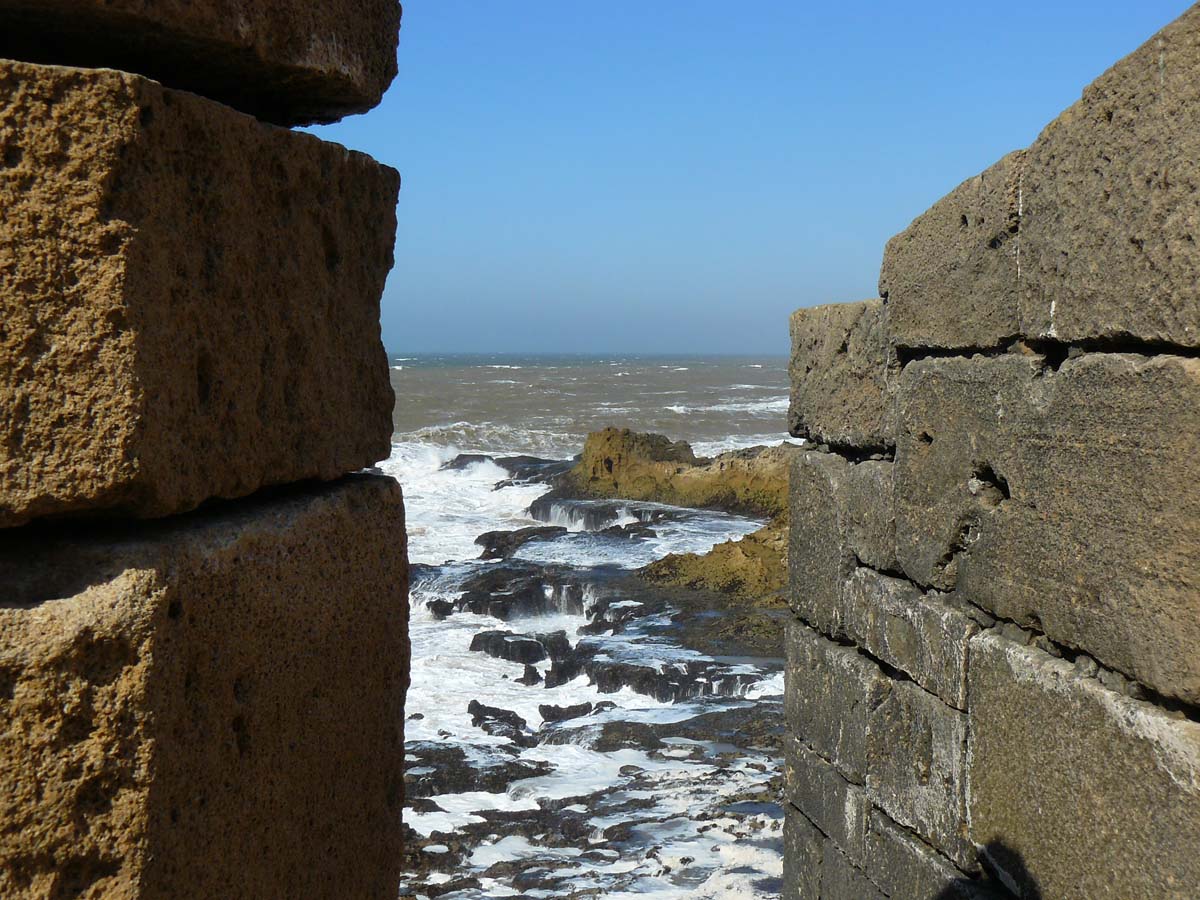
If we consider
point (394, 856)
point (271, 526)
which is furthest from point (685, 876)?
point (271, 526)

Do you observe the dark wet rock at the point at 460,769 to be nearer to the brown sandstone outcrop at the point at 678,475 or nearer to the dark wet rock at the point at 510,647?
the dark wet rock at the point at 510,647

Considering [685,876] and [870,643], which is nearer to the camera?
[870,643]

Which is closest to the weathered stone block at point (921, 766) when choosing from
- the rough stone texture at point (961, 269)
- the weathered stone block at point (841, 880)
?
the weathered stone block at point (841, 880)

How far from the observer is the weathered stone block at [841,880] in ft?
12.3

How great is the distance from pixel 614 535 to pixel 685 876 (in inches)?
380

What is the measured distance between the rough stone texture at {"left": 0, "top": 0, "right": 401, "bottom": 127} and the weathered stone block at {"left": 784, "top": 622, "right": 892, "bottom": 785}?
2.60 metres

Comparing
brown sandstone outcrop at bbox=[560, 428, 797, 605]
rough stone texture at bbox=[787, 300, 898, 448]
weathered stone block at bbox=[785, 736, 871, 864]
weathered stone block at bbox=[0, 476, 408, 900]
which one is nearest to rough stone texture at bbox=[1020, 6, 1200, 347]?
rough stone texture at bbox=[787, 300, 898, 448]

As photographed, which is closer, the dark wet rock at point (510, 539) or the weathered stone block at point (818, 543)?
the weathered stone block at point (818, 543)

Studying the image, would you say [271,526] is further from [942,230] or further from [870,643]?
[870,643]

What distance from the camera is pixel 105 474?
4.12ft

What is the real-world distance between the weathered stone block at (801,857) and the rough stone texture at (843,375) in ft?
4.62

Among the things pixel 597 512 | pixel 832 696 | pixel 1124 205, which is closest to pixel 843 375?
pixel 832 696

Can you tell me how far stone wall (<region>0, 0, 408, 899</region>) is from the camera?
4.02ft

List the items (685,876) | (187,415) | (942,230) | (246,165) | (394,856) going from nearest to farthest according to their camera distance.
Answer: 1. (187,415)
2. (246,165)
3. (394,856)
4. (942,230)
5. (685,876)
